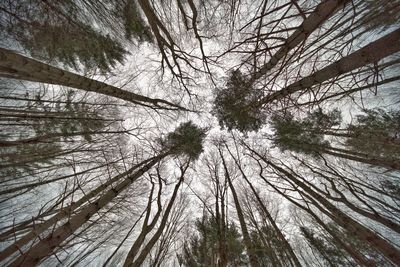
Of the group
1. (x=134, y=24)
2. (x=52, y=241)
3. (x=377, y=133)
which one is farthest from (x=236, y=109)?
(x=52, y=241)

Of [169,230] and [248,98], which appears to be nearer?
[169,230]

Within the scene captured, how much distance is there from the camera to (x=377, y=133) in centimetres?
681

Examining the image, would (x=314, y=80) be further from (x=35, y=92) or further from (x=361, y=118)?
(x=35, y=92)

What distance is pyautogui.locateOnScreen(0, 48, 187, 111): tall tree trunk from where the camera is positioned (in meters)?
3.13

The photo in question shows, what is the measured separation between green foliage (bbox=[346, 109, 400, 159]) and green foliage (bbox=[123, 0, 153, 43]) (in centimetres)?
723

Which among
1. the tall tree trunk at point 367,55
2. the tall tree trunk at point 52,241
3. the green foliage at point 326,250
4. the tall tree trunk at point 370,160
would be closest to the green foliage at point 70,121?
the tall tree trunk at point 52,241

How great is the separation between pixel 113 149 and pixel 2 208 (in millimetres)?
3294

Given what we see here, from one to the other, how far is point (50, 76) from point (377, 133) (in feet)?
29.6

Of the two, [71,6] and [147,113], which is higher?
[147,113]

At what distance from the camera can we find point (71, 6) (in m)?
4.74

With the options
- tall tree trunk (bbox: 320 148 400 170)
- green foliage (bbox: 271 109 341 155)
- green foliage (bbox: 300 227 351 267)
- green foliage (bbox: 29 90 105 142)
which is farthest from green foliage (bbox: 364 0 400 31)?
green foliage (bbox: 29 90 105 142)

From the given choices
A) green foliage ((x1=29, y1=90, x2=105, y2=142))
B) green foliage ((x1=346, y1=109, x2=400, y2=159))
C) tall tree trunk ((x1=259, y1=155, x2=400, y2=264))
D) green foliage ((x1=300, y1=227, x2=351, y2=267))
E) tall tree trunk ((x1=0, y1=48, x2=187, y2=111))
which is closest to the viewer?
tall tree trunk ((x1=0, y1=48, x2=187, y2=111))

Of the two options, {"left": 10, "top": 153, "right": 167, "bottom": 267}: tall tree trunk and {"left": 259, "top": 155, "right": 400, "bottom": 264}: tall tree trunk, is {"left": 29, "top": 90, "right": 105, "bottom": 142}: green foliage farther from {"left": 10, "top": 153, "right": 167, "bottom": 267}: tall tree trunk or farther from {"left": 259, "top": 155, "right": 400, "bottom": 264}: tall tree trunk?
{"left": 259, "top": 155, "right": 400, "bottom": 264}: tall tree trunk

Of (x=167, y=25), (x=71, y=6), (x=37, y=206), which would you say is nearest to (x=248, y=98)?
(x=167, y=25)
